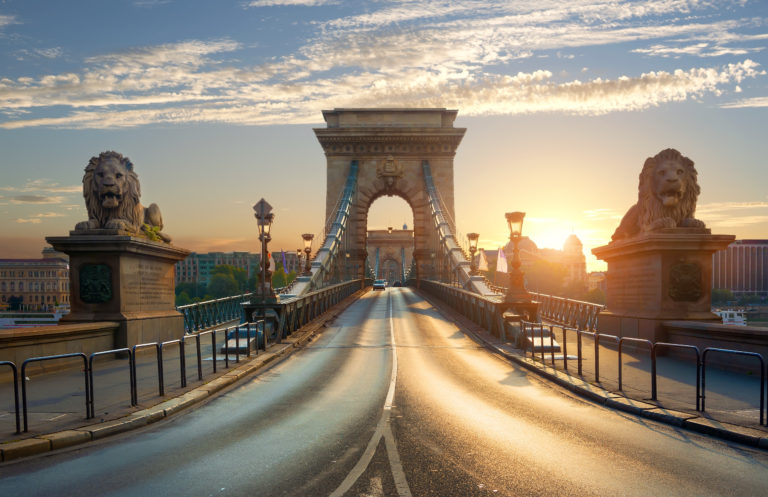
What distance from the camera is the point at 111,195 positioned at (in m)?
15.5

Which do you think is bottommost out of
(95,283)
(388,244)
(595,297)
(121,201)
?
(595,297)

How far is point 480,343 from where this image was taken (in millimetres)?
19516

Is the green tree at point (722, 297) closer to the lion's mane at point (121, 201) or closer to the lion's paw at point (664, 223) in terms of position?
the lion's paw at point (664, 223)

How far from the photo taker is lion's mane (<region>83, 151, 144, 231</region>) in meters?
15.5

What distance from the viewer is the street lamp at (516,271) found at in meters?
18.9

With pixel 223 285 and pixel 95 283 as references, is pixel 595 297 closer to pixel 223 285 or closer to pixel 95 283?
pixel 223 285

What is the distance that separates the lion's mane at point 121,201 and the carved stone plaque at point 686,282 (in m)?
13.5

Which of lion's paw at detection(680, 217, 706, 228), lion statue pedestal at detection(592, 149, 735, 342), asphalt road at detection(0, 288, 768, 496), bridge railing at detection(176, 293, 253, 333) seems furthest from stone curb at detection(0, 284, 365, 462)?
lion's paw at detection(680, 217, 706, 228)

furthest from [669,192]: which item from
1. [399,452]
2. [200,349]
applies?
[200,349]

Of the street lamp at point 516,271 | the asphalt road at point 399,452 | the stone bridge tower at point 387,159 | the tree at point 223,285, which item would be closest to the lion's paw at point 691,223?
the street lamp at point 516,271

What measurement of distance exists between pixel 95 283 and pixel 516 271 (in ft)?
38.5

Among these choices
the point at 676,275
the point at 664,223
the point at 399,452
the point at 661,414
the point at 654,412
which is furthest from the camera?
the point at 664,223

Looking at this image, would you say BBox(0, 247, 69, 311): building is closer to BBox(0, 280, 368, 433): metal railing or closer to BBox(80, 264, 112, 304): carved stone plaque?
BBox(0, 280, 368, 433): metal railing

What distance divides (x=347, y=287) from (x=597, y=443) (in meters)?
40.3
